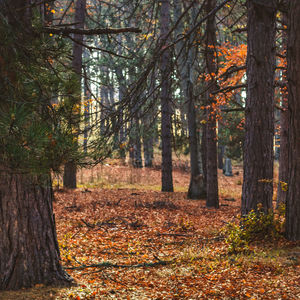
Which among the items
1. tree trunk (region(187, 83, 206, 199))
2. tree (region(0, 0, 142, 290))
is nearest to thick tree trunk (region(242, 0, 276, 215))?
tree (region(0, 0, 142, 290))

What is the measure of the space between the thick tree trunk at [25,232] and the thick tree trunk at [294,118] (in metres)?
3.70

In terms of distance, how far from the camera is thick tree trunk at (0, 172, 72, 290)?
141 inches

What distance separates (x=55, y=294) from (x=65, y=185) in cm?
926

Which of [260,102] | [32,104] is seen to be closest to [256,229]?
[260,102]

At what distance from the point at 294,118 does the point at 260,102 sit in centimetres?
79

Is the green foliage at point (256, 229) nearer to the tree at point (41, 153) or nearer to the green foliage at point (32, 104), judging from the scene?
the tree at point (41, 153)

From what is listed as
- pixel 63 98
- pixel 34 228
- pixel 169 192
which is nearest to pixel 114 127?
pixel 63 98

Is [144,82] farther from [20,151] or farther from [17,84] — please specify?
[20,151]

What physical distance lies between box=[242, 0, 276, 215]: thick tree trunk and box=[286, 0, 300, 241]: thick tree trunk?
1.85ft

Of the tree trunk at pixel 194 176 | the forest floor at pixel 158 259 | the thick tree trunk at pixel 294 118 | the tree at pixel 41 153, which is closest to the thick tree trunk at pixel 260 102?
the thick tree trunk at pixel 294 118

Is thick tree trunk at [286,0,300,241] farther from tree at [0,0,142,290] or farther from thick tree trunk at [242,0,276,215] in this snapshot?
tree at [0,0,142,290]

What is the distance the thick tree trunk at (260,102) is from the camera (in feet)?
18.8

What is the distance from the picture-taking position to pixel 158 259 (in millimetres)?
5152

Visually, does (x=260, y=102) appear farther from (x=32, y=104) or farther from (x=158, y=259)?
(x=32, y=104)
